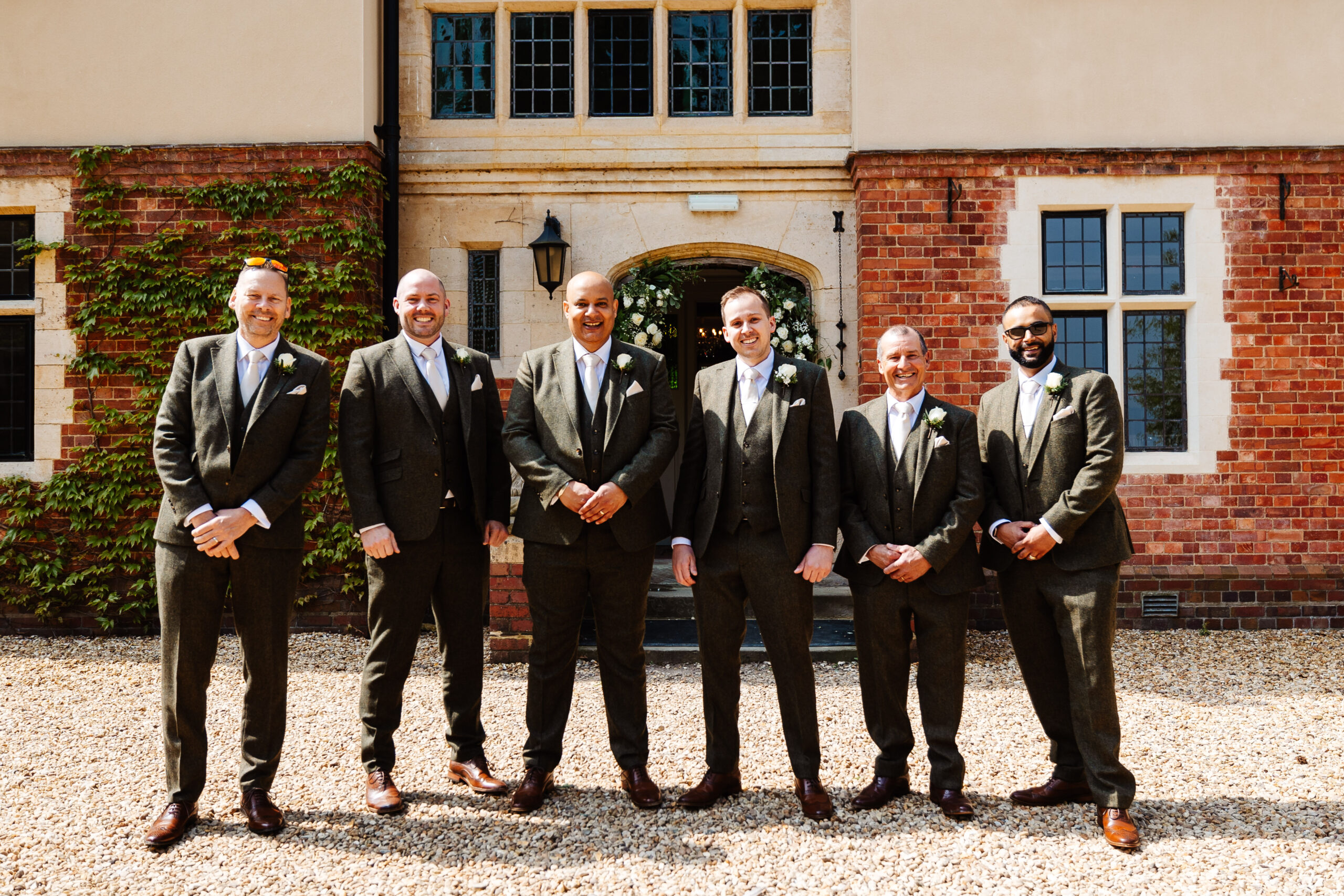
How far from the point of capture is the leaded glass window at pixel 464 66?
7496mm

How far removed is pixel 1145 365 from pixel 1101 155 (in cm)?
172

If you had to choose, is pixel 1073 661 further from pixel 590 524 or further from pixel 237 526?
pixel 237 526

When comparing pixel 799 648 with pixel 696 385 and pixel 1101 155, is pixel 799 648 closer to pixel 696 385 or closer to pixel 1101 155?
pixel 696 385

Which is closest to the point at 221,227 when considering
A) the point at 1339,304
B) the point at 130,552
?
the point at 130,552

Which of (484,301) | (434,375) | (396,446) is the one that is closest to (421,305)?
(434,375)

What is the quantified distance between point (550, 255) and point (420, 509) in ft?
13.3

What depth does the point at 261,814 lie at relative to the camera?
3.26 m

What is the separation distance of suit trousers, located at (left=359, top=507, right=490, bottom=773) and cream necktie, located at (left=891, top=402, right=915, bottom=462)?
1.74 m

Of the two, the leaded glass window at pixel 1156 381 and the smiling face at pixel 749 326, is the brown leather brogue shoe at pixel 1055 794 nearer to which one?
the smiling face at pixel 749 326

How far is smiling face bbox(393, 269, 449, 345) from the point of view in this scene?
3.57 meters

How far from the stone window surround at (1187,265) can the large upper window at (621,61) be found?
3.23 m

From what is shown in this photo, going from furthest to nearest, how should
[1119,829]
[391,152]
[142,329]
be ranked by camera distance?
[391,152] → [142,329] → [1119,829]

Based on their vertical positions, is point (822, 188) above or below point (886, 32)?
below

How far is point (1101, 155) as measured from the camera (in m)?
6.94
